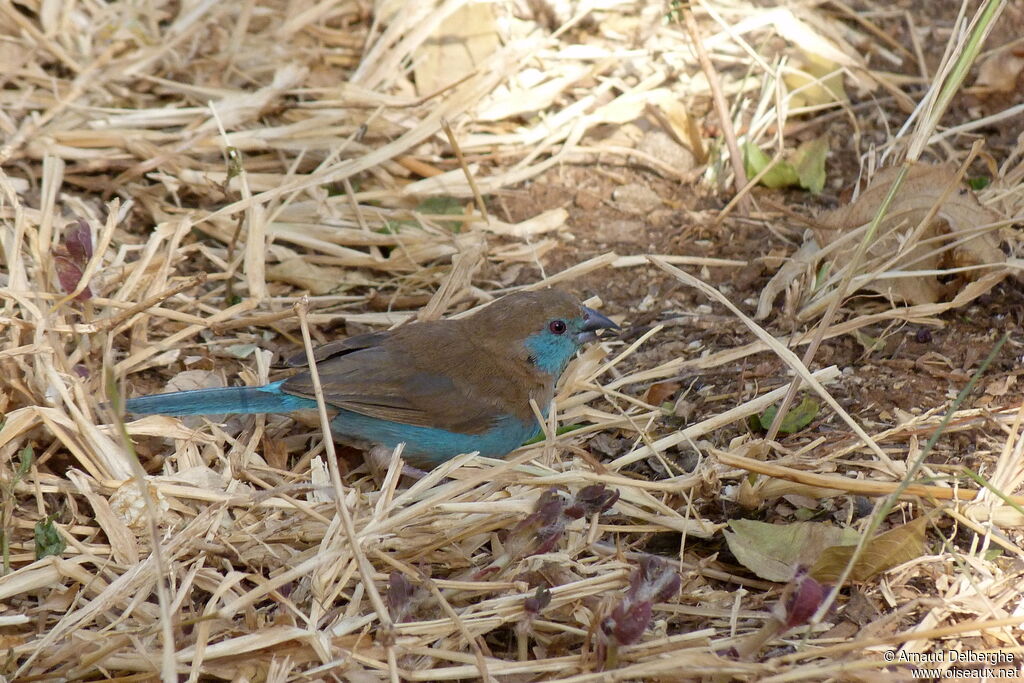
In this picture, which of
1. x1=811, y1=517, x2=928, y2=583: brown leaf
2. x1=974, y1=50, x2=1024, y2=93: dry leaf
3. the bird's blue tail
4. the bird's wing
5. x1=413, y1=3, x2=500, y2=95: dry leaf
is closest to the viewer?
x1=811, y1=517, x2=928, y2=583: brown leaf

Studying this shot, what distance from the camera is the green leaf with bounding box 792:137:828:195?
16.4 feet

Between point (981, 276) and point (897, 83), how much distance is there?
5.89 ft

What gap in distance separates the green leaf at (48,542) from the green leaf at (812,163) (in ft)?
11.8

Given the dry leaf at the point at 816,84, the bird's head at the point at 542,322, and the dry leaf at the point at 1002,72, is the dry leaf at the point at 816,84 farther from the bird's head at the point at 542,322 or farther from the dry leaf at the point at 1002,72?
the bird's head at the point at 542,322

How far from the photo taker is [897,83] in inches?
215

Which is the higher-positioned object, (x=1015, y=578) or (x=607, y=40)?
(x=607, y=40)

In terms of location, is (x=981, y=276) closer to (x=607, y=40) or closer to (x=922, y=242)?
(x=922, y=242)

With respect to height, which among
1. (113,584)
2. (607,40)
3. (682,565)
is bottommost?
(682,565)

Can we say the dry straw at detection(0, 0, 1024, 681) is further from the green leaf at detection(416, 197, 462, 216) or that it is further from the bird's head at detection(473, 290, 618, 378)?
the bird's head at detection(473, 290, 618, 378)

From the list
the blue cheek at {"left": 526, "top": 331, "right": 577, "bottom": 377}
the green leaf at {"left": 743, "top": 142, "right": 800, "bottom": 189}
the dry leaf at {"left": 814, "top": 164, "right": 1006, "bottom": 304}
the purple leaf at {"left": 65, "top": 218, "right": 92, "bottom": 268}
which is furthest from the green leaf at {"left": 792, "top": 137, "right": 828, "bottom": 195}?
the purple leaf at {"left": 65, "top": 218, "right": 92, "bottom": 268}

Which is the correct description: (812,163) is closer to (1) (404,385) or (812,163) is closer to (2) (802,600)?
(1) (404,385)

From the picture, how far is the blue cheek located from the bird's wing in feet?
0.90

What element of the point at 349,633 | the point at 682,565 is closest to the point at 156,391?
the point at 349,633

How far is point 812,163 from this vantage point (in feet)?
16.5
